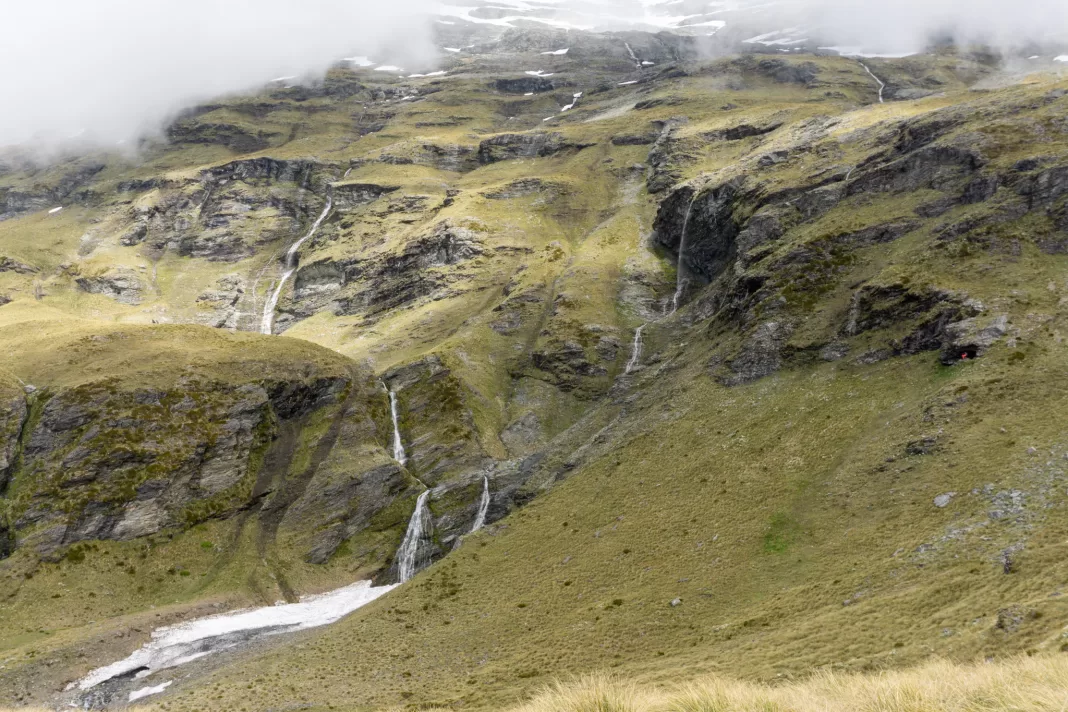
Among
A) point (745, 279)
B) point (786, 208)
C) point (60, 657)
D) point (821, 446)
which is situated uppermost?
point (786, 208)

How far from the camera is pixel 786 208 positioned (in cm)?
9112

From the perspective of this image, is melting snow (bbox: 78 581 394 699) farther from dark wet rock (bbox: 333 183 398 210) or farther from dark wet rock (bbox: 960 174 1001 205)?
dark wet rock (bbox: 333 183 398 210)

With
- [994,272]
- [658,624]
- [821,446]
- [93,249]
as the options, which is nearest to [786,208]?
[994,272]

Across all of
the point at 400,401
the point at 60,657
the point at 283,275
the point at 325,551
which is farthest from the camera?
the point at 283,275

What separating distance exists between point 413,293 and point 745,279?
7567 centimetres

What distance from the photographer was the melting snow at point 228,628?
4998cm

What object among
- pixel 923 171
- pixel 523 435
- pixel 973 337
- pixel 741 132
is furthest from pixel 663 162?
pixel 973 337

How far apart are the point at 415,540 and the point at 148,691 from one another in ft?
94.1

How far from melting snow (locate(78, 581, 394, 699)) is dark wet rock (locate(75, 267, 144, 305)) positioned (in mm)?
124289

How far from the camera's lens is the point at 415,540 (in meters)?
69.8

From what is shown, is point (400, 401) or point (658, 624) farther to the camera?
point (400, 401)

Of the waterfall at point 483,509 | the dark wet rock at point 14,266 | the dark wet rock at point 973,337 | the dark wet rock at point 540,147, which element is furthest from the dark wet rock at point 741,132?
the dark wet rock at point 14,266

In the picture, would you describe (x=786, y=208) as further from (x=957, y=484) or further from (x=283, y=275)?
(x=283, y=275)

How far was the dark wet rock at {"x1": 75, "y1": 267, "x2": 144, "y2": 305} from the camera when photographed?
6137 inches
